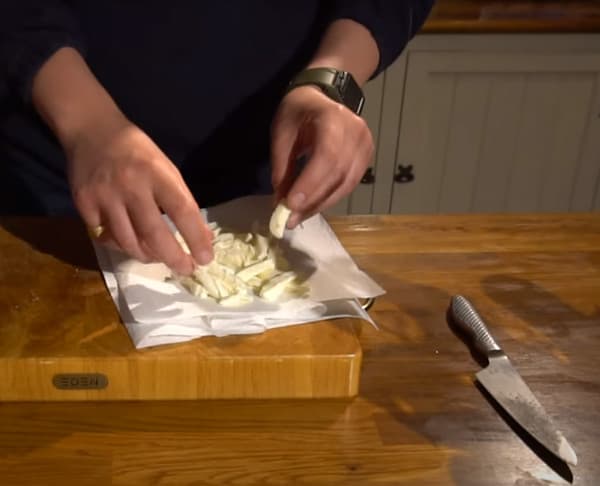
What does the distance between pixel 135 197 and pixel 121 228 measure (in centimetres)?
3

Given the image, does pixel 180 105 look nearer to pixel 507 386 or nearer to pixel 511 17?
pixel 507 386

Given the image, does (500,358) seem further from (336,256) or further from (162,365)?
(162,365)

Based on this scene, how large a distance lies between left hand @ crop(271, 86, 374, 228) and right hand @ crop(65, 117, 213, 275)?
98 mm

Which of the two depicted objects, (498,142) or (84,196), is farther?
(498,142)

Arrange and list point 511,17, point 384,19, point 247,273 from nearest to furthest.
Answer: point 247,273 → point 384,19 → point 511,17

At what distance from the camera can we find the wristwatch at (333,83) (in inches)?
32.9

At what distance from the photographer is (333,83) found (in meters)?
0.84

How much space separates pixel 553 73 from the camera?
5.78ft

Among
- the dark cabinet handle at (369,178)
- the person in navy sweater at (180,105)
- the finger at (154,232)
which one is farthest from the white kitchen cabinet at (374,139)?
the finger at (154,232)

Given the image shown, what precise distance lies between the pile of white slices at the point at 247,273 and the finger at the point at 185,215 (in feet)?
0.17

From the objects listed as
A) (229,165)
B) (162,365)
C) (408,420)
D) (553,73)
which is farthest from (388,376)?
(553,73)

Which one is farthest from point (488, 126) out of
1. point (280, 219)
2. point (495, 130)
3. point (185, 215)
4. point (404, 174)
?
point (185, 215)

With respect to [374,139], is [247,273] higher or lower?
higher

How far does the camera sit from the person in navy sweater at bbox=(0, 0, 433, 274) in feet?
2.32
